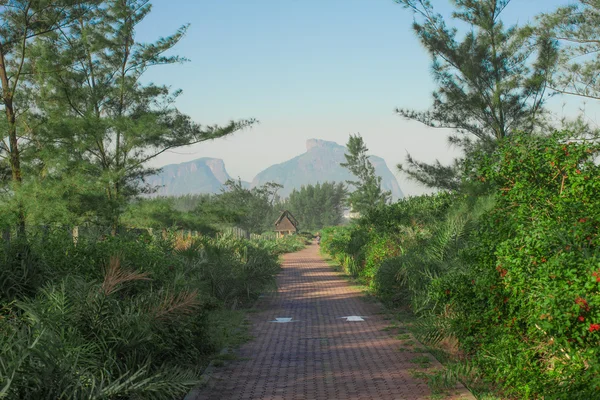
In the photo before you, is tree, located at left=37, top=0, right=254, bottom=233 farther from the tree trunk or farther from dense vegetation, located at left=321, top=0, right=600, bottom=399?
dense vegetation, located at left=321, top=0, right=600, bottom=399

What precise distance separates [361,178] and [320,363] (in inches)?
3062

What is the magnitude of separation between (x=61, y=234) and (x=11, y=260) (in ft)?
5.10

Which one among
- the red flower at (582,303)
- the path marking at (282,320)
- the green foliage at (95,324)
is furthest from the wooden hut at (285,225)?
the red flower at (582,303)

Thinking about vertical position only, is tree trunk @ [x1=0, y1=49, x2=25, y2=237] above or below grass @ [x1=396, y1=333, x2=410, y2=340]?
above

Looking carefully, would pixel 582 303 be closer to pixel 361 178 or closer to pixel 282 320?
pixel 282 320

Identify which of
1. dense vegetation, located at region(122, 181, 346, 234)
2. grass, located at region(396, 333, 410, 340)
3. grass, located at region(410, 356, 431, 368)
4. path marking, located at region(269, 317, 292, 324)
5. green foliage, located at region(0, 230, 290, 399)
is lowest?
grass, located at region(396, 333, 410, 340)

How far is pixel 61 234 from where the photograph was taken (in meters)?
8.33

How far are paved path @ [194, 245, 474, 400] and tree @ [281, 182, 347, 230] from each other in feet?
375

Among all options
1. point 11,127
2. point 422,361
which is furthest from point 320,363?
point 11,127

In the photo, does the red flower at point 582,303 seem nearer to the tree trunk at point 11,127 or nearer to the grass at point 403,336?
the grass at point 403,336

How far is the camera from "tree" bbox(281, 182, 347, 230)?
129 m

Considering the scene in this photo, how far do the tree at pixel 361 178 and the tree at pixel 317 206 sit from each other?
137 ft

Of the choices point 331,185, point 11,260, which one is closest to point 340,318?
point 11,260

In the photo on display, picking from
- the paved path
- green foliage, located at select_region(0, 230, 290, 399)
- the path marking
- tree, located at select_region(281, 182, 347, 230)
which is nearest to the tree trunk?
the paved path
